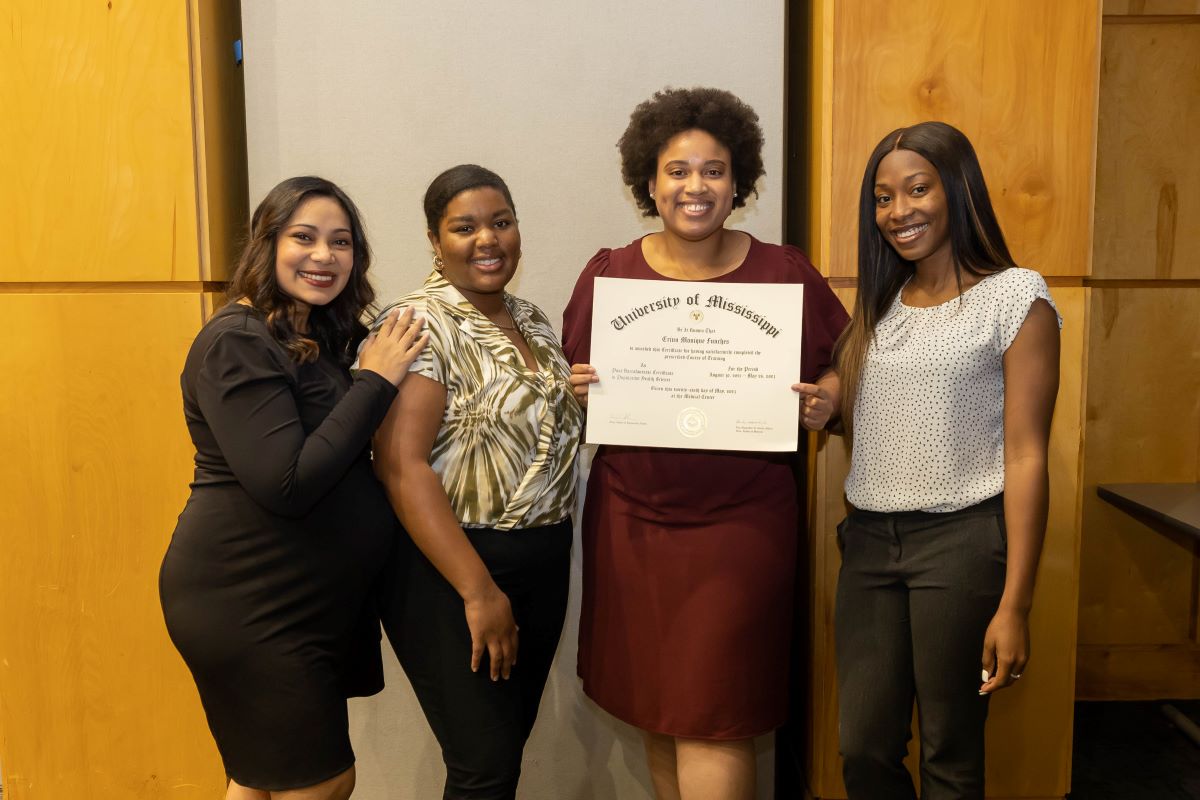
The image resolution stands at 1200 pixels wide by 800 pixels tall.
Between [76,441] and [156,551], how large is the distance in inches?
14.5

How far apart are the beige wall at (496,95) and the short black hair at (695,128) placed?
52 cm

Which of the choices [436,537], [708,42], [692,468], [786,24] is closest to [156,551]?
[436,537]

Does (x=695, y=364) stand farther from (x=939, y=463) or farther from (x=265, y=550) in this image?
(x=265, y=550)

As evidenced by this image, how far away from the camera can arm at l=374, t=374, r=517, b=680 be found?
5.32 feet

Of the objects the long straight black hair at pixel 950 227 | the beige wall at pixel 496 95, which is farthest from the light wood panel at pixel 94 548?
the long straight black hair at pixel 950 227

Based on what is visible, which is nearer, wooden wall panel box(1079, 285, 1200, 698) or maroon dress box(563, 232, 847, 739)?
maroon dress box(563, 232, 847, 739)

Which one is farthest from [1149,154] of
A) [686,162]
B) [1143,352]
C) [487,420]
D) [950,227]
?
[487,420]

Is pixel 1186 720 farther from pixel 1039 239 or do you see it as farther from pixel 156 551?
pixel 156 551

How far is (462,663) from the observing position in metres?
1.71

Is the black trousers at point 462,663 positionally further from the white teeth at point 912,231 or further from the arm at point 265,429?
the white teeth at point 912,231

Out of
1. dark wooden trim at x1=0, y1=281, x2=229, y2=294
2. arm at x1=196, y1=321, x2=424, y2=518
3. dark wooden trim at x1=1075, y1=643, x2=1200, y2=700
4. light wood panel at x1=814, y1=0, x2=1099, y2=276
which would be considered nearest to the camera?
arm at x1=196, y1=321, x2=424, y2=518

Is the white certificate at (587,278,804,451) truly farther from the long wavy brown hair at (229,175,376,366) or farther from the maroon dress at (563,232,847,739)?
the long wavy brown hair at (229,175,376,366)

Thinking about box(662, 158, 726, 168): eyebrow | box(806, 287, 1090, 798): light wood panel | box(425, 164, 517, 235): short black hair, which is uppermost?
box(662, 158, 726, 168): eyebrow

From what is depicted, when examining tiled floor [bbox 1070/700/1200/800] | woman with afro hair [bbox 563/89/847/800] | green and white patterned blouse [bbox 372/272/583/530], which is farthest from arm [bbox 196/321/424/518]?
tiled floor [bbox 1070/700/1200/800]
